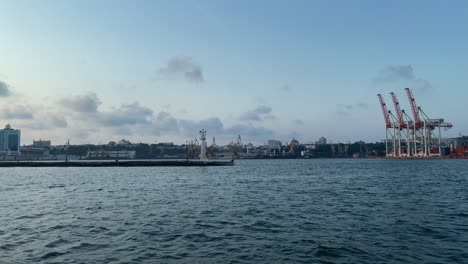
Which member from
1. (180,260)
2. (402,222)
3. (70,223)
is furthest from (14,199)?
(402,222)

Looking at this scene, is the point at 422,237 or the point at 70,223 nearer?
the point at 422,237

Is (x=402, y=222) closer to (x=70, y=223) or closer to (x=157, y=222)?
(x=157, y=222)

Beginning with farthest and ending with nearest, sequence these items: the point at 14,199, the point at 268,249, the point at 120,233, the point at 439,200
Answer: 1. the point at 14,199
2. the point at 439,200
3. the point at 120,233
4. the point at 268,249

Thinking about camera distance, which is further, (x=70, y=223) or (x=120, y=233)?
(x=70, y=223)

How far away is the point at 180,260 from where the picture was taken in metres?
14.9

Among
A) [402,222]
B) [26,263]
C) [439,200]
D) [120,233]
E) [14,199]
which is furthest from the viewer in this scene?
[14,199]

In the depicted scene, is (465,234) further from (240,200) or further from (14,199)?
(14,199)

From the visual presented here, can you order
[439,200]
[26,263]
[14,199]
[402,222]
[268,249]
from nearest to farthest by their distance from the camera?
[26,263] < [268,249] < [402,222] < [439,200] < [14,199]

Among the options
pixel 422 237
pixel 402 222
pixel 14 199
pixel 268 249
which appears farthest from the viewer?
pixel 14 199

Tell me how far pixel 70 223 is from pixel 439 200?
28853 mm

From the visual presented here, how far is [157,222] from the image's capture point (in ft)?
76.7

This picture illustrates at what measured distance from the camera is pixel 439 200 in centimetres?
3309

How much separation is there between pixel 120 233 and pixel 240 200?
610 inches

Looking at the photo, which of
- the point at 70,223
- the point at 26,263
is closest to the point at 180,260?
the point at 26,263
